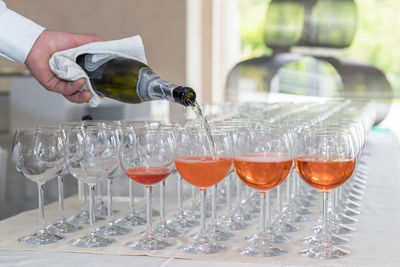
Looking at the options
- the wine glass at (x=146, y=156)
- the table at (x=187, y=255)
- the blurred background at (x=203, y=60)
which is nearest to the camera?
the table at (x=187, y=255)

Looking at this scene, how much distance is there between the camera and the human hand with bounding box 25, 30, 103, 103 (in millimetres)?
1754

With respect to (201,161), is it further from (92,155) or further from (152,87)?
(152,87)

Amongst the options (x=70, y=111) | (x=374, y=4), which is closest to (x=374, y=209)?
(x=70, y=111)

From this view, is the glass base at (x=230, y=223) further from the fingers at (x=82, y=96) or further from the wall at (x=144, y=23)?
the wall at (x=144, y=23)

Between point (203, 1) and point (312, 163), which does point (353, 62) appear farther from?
point (312, 163)

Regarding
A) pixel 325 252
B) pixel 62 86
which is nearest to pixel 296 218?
pixel 325 252

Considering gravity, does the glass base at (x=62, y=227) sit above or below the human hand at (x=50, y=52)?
below

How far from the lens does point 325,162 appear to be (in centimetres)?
118

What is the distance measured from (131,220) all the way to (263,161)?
425 millimetres

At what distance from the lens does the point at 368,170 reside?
2.31 meters

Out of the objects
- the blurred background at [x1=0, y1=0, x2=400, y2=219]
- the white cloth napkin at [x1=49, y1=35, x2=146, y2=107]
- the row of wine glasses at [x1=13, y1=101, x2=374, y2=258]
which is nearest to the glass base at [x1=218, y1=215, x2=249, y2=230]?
the row of wine glasses at [x1=13, y1=101, x2=374, y2=258]

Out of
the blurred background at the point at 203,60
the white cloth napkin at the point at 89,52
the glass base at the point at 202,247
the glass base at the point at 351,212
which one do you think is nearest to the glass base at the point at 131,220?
the glass base at the point at 202,247

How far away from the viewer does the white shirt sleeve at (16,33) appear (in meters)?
1.73

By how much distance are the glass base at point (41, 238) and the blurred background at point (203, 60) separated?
5.01ft
